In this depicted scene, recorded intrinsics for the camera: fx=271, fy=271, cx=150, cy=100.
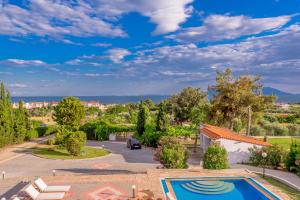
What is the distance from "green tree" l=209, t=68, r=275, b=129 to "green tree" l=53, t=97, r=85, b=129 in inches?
707

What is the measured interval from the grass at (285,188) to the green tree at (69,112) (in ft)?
69.3

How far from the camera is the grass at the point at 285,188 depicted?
14.1m

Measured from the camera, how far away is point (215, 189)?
15047mm

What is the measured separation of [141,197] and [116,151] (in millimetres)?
19222

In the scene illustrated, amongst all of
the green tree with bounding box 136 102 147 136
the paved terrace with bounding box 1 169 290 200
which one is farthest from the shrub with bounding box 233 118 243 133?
the paved terrace with bounding box 1 169 290 200

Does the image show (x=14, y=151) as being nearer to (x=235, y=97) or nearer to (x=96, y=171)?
(x=96, y=171)

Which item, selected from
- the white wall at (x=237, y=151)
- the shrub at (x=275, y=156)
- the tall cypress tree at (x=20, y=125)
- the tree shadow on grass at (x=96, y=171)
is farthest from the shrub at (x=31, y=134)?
the shrub at (x=275, y=156)

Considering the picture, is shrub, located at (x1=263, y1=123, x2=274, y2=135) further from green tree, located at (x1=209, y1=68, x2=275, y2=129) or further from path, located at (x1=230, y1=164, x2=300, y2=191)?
path, located at (x1=230, y1=164, x2=300, y2=191)

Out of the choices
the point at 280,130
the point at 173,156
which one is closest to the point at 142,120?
the point at 173,156

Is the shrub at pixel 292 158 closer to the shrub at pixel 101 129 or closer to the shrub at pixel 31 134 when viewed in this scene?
the shrub at pixel 101 129

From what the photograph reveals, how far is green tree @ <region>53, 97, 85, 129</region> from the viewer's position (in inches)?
1204

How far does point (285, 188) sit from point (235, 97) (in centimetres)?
2095

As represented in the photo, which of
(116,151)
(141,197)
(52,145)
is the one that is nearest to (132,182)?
(141,197)

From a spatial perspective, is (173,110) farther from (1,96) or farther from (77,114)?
(1,96)
